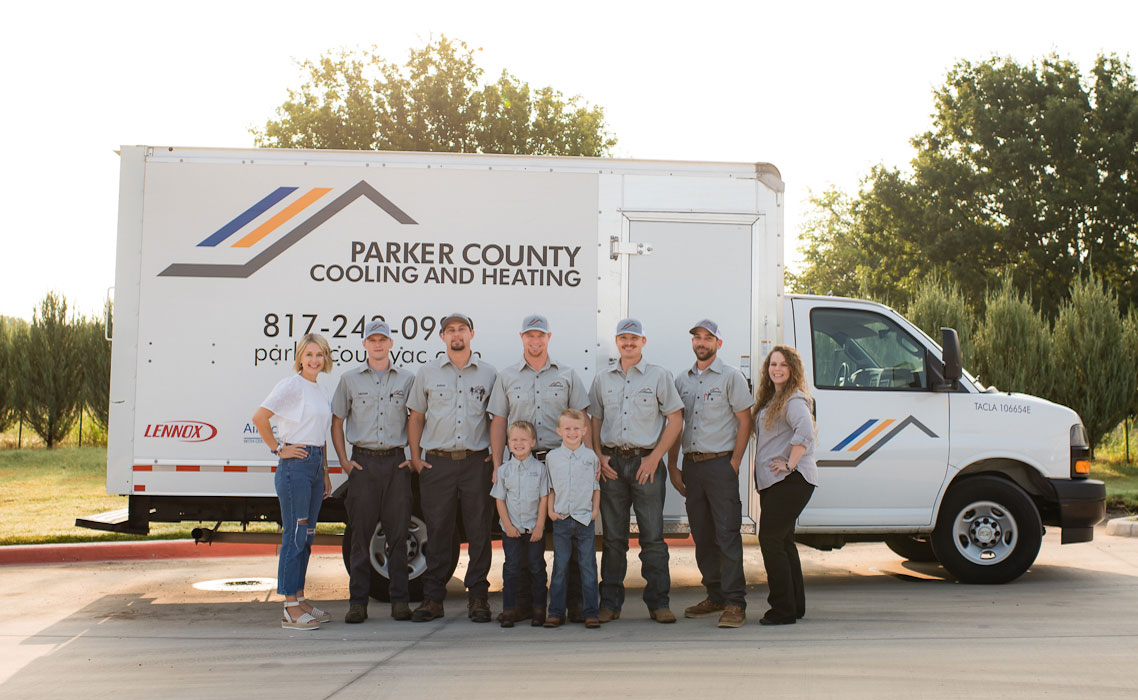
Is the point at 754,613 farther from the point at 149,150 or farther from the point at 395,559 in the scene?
the point at 149,150

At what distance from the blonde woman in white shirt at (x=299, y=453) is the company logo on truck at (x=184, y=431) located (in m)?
0.72

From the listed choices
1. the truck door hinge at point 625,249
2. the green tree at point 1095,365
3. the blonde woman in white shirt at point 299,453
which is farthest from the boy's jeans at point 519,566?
the green tree at point 1095,365

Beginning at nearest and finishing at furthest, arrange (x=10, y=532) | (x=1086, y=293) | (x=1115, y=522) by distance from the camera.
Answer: (x=10, y=532), (x=1115, y=522), (x=1086, y=293)

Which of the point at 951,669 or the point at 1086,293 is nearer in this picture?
the point at 951,669

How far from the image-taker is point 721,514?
244 inches

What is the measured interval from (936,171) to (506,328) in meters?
24.8

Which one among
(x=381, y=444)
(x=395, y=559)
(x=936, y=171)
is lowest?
(x=395, y=559)

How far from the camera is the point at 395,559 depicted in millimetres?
6375

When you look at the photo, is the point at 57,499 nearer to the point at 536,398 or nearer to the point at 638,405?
the point at 536,398

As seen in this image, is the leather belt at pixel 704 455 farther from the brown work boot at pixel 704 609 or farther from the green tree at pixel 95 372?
the green tree at pixel 95 372

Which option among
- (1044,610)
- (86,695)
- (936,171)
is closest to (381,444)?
(86,695)

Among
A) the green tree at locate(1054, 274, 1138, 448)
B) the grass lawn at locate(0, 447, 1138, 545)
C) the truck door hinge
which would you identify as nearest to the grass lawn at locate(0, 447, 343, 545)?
the grass lawn at locate(0, 447, 1138, 545)

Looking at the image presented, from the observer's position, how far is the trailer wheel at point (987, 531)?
7.25 meters

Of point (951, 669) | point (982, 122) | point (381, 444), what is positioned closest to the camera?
point (951, 669)
